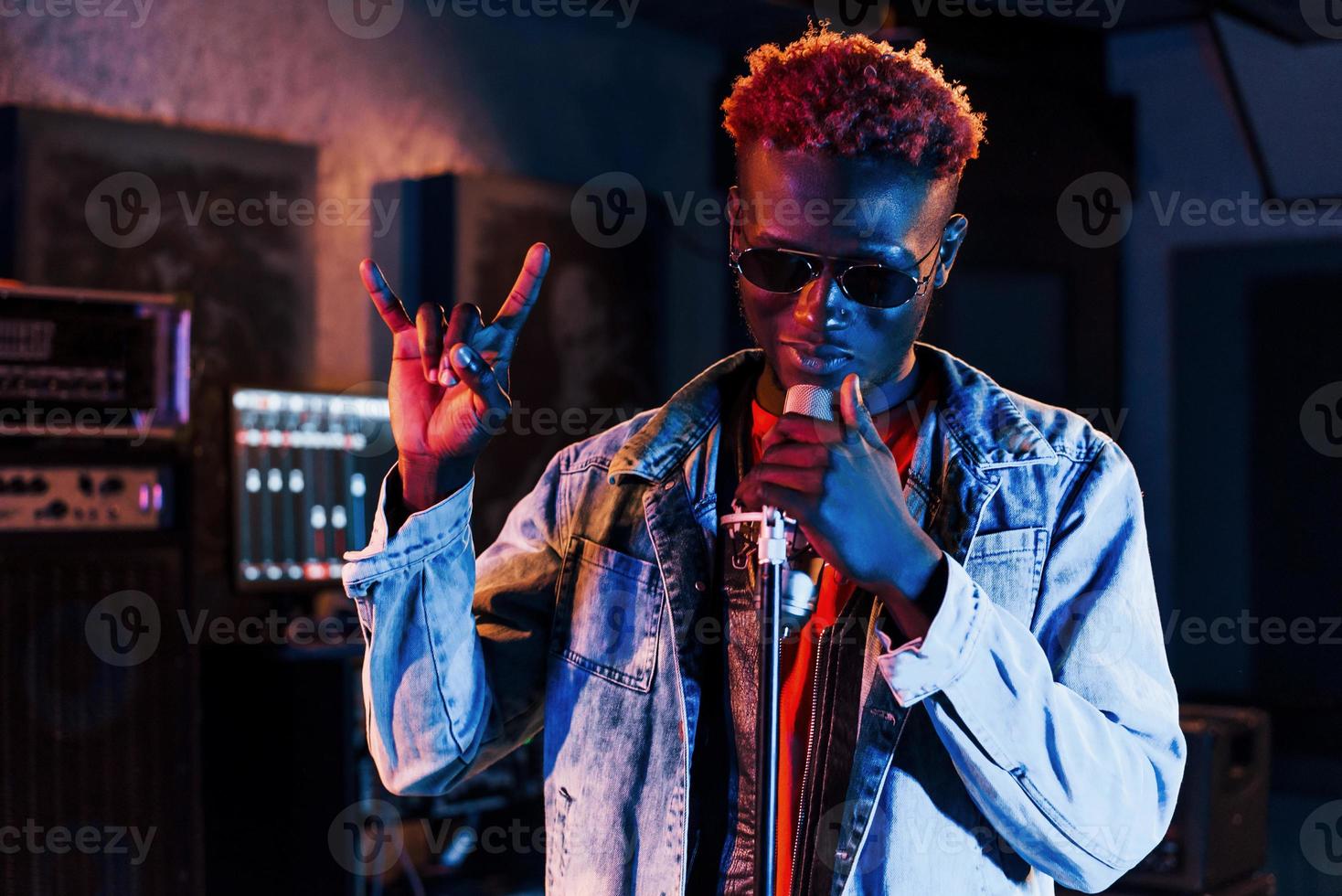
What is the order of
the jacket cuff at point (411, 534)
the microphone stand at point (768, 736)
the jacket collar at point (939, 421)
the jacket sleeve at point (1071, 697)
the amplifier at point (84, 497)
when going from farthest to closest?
1. the amplifier at point (84, 497)
2. the jacket collar at point (939, 421)
3. the jacket cuff at point (411, 534)
4. the jacket sleeve at point (1071, 697)
5. the microphone stand at point (768, 736)

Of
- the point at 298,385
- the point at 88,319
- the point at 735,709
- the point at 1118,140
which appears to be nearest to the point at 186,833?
the point at 88,319

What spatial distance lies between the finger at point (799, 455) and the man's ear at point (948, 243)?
451mm

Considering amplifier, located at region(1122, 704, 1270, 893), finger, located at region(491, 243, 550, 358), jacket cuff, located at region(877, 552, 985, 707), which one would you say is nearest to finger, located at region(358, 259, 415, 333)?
finger, located at region(491, 243, 550, 358)

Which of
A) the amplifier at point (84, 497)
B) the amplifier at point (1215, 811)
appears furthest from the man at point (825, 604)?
the amplifier at point (1215, 811)

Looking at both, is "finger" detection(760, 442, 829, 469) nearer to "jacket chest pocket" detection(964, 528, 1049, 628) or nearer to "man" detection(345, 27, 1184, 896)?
"man" detection(345, 27, 1184, 896)

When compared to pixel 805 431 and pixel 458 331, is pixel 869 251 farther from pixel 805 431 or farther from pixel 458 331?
pixel 458 331

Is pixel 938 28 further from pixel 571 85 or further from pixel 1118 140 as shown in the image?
pixel 571 85

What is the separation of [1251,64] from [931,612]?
4.18m

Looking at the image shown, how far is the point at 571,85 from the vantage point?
520 centimetres

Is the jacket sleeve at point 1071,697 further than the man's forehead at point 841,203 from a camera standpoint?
No

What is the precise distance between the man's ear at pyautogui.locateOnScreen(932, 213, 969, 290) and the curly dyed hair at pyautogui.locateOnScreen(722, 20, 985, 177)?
0.22ft

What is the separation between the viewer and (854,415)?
1.30 metres

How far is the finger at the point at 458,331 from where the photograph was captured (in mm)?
1368

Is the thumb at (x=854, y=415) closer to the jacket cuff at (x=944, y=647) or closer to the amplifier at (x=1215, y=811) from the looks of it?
the jacket cuff at (x=944, y=647)
